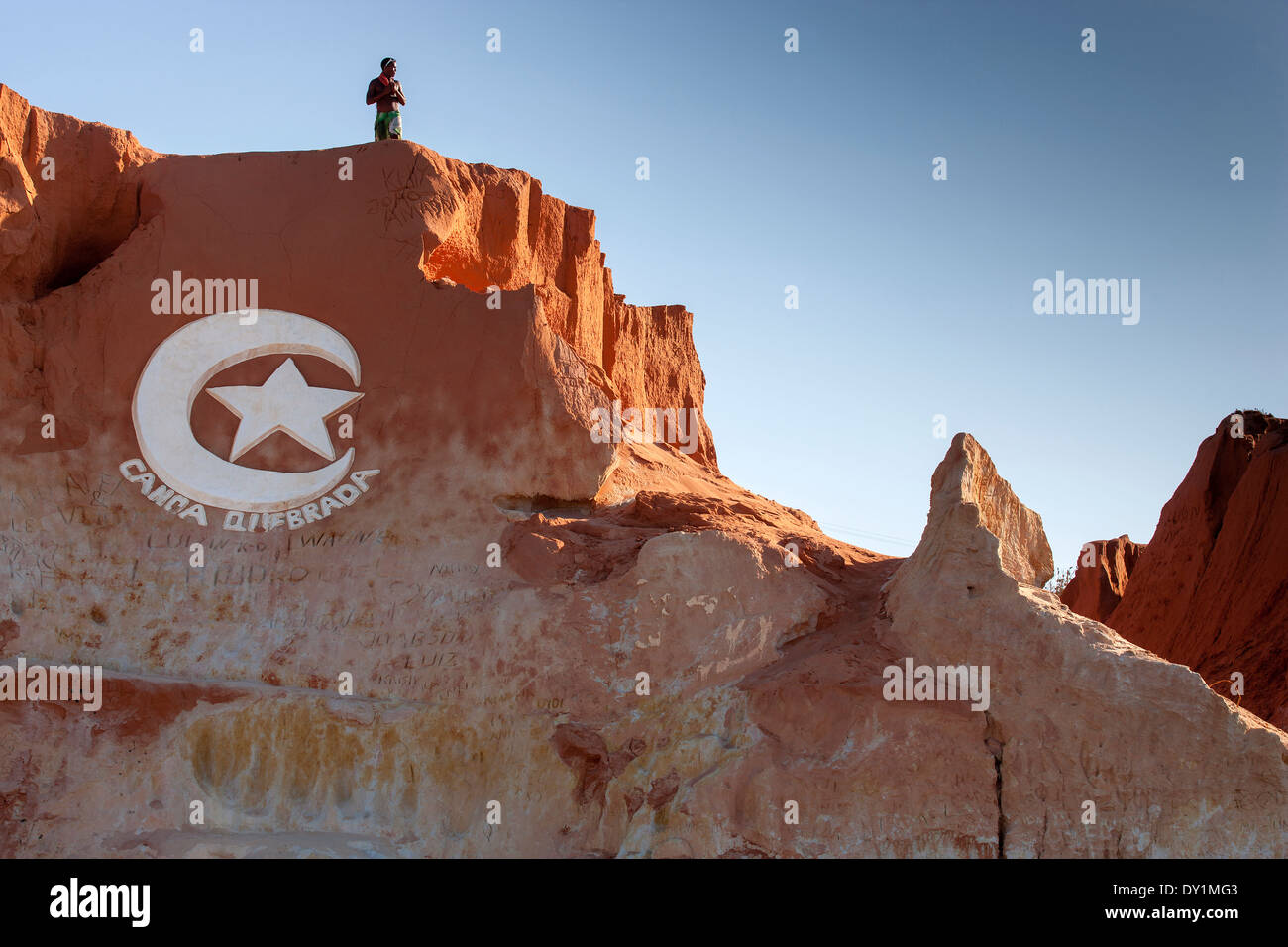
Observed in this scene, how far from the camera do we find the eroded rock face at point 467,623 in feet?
32.0

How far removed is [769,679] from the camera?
34.2 feet

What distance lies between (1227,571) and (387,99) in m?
13.4

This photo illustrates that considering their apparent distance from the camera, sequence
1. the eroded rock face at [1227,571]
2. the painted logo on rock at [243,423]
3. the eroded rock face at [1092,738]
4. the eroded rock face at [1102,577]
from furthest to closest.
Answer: the eroded rock face at [1102,577]
the eroded rock face at [1227,571]
the painted logo on rock at [243,423]
the eroded rock face at [1092,738]

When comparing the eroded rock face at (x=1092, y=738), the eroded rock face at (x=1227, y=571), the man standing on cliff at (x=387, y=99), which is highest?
the man standing on cliff at (x=387, y=99)

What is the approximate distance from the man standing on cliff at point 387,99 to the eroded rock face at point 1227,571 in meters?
12.3

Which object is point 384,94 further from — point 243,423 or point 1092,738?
point 1092,738

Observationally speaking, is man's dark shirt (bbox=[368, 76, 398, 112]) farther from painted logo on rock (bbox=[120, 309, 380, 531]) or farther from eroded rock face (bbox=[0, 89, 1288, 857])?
painted logo on rock (bbox=[120, 309, 380, 531])

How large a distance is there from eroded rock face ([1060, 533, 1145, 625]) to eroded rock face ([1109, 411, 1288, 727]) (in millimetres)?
1865

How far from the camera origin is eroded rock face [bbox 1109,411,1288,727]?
1747 centimetres

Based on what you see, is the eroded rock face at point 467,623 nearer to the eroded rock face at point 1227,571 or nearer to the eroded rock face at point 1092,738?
the eroded rock face at point 1092,738

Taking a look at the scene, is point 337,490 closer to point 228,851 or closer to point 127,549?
point 127,549

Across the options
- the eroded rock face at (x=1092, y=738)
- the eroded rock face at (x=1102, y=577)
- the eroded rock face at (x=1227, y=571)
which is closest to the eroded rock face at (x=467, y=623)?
the eroded rock face at (x=1092, y=738)
